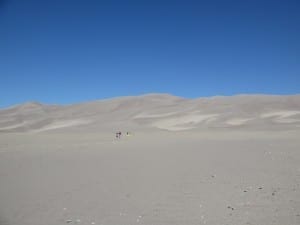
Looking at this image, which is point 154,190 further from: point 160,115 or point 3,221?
point 160,115

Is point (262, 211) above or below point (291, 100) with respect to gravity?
below

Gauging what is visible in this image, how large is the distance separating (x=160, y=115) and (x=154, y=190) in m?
58.5

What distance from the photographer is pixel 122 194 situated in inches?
367

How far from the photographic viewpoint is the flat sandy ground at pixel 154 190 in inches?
294

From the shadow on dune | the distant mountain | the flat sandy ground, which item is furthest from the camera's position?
the distant mountain

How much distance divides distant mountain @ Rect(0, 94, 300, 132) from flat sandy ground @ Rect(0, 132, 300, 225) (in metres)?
27.1

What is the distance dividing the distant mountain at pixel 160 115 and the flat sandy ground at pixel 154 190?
88.7 ft

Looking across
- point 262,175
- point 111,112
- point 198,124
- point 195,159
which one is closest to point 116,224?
point 262,175

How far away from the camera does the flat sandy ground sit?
7.46 meters

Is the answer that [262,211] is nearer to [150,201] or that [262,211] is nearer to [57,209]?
[150,201]

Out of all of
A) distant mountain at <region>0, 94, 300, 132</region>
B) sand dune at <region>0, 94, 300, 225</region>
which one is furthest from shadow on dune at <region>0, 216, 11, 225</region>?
distant mountain at <region>0, 94, 300, 132</region>

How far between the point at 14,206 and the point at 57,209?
105cm

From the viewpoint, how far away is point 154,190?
31.8 ft

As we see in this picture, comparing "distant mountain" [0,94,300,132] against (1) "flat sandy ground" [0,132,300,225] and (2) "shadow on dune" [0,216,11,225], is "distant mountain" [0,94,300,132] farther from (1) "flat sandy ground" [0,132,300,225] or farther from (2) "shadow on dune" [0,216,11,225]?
(2) "shadow on dune" [0,216,11,225]
